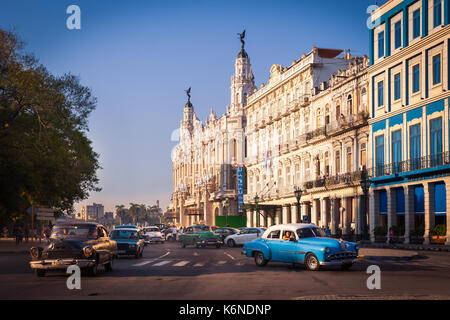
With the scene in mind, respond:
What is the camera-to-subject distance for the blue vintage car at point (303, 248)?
68.6ft

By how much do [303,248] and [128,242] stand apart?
10.9 metres

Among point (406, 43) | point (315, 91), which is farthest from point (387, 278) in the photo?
point (315, 91)

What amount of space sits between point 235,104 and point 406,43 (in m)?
54.8

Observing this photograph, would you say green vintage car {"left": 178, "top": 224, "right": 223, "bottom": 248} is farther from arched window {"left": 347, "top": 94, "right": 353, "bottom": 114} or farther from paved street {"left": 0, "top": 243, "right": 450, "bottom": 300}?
paved street {"left": 0, "top": 243, "right": 450, "bottom": 300}

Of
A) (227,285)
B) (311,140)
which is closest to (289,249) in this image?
(227,285)

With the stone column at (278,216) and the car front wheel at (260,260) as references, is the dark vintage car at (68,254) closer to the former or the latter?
the car front wheel at (260,260)

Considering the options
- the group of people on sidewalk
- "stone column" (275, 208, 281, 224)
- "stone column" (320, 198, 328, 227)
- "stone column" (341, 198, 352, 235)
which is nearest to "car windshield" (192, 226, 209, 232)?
the group of people on sidewalk

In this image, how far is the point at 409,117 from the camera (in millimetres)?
43375

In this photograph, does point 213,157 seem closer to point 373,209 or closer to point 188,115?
point 188,115

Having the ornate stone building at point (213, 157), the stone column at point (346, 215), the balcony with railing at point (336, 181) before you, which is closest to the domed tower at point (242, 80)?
the ornate stone building at point (213, 157)

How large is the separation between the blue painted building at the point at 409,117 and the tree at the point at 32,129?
21.9 metres

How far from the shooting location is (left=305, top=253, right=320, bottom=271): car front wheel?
21163 millimetres

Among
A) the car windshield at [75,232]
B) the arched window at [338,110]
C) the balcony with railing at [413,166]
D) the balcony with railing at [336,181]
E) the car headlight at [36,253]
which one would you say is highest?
the arched window at [338,110]

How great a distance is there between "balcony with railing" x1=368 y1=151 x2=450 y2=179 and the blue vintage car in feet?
60.7
